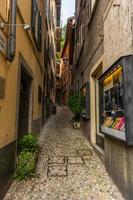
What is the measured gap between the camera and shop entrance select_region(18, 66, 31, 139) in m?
6.06

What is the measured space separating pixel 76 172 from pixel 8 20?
3.21 m

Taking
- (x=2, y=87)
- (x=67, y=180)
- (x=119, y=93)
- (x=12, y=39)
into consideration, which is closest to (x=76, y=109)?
(x=67, y=180)

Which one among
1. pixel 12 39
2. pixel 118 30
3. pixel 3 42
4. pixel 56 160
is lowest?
pixel 56 160

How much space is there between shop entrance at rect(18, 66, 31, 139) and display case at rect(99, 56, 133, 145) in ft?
8.36

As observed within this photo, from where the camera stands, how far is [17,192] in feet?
12.7

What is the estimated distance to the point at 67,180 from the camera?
439 centimetres

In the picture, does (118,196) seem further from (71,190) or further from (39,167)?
(39,167)

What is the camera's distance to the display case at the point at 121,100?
10.6ft

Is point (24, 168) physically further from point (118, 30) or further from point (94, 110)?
point (94, 110)

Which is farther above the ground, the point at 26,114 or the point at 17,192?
the point at 26,114

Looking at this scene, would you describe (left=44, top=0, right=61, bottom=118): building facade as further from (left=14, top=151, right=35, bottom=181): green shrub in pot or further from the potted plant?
(left=14, top=151, right=35, bottom=181): green shrub in pot

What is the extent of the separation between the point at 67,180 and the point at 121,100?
193 centimetres

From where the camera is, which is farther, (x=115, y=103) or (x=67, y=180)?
(x=67, y=180)

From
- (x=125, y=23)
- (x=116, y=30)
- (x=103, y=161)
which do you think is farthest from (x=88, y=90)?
(x=125, y=23)
